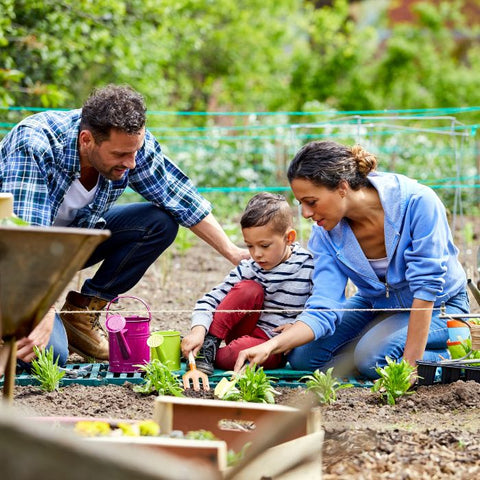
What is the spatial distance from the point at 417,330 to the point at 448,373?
23 centimetres

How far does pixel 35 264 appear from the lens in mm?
1999

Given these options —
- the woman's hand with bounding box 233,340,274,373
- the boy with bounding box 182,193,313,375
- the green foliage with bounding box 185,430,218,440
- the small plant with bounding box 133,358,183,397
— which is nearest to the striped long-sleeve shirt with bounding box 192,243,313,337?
the boy with bounding box 182,193,313,375

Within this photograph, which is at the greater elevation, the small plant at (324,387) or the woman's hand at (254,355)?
the woman's hand at (254,355)

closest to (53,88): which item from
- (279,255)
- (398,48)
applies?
(279,255)

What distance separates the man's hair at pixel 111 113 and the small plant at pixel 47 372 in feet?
Result: 3.25

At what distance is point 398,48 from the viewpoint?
1648 centimetres

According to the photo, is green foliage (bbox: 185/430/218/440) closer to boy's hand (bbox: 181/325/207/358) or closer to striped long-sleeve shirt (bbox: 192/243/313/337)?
boy's hand (bbox: 181/325/207/358)

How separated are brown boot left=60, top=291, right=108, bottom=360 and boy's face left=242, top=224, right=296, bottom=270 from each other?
37.2 inches

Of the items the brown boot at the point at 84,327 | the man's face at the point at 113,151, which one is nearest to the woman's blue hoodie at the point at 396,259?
the man's face at the point at 113,151

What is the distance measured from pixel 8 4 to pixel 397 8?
21431mm

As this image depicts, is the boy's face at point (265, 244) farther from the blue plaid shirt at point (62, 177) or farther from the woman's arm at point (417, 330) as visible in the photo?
the woman's arm at point (417, 330)

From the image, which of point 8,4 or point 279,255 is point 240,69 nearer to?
point 8,4

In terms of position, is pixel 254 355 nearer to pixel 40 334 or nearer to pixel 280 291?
pixel 280 291

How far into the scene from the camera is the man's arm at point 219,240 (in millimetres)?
4152
